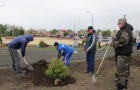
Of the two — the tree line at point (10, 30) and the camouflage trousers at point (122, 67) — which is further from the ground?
the tree line at point (10, 30)

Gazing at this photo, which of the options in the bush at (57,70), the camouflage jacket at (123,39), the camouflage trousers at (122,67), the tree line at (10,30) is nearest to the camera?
the camouflage jacket at (123,39)

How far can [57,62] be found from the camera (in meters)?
4.21

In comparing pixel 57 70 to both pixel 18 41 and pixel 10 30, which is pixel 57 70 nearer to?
pixel 18 41

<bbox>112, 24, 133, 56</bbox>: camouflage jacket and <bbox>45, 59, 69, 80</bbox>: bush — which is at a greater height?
<bbox>112, 24, 133, 56</bbox>: camouflage jacket

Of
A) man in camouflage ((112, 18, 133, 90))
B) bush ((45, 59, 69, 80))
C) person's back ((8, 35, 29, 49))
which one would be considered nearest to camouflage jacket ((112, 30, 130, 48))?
man in camouflage ((112, 18, 133, 90))

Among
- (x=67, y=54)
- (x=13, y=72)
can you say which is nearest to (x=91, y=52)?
(x=67, y=54)

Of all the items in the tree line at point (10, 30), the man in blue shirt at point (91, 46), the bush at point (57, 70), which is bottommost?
the bush at point (57, 70)

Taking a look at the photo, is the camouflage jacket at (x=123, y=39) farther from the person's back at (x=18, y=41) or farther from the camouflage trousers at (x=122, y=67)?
the person's back at (x=18, y=41)

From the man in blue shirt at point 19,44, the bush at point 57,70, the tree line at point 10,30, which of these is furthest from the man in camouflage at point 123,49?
the tree line at point 10,30

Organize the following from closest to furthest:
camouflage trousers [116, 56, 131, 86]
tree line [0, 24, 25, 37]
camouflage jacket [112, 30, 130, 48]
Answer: camouflage jacket [112, 30, 130, 48], camouflage trousers [116, 56, 131, 86], tree line [0, 24, 25, 37]

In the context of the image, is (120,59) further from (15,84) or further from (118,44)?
(15,84)

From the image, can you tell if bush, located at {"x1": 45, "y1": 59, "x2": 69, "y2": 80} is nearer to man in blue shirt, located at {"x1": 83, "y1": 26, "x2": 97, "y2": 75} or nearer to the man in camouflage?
man in blue shirt, located at {"x1": 83, "y1": 26, "x2": 97, "y2": 75}

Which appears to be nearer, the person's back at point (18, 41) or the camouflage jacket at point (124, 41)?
the camouflage jacket at point (124, 41)

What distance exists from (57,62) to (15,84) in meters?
1.54
